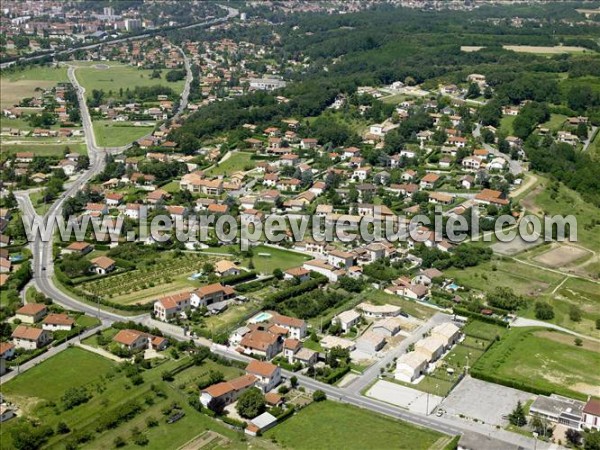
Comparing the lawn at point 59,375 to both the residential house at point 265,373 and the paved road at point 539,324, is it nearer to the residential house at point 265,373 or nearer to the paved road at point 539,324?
the residential house at point 265,373

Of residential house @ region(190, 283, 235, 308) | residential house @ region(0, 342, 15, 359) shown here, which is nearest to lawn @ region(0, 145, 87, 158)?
residential house @ region(190, 283, 235, 308)

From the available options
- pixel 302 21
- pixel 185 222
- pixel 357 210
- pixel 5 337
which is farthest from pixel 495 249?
pixel 302 21

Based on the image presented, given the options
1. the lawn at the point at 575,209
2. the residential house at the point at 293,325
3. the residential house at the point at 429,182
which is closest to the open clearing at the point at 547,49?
the lawn at the point at 575,209

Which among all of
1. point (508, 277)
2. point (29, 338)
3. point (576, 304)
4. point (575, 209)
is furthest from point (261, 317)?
point (575, 209)

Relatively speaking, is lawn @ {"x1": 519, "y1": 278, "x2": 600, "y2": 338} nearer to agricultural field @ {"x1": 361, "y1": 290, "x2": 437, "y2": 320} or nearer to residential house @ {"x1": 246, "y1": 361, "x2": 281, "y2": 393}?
agricultural field @ {"x1": 361, "y1": 290, "x2": 437, "y2": 320}

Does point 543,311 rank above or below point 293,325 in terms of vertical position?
below

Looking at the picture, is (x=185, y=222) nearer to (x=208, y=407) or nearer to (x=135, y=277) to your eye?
(x=135, y=277)

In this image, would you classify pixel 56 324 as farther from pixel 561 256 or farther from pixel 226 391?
pixel 561 256
